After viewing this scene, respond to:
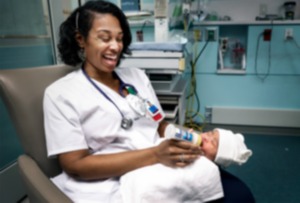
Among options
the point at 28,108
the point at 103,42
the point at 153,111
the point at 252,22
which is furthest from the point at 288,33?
the point at 28,108

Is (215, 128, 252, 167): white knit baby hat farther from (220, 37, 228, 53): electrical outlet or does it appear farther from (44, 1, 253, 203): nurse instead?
(220, 37, 228, 53): electrical outlet

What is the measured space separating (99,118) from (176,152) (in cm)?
33

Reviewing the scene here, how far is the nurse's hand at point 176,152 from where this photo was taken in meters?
0.80

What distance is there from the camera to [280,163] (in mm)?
2131

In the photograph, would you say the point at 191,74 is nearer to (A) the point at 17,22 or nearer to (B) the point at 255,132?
(B) the point at 255,132

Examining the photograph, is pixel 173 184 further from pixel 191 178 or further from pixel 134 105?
pixel 134 105

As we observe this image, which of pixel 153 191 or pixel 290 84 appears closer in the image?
pixel 153 191

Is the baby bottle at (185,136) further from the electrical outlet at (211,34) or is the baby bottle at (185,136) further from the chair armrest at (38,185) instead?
the electrical outlet at (211,34)

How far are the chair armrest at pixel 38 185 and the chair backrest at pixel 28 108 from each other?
0.05 metres

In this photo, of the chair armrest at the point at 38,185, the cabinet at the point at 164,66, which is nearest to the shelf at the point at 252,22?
the cabinet at the point at 164,66

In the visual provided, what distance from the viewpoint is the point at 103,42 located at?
0.98 m

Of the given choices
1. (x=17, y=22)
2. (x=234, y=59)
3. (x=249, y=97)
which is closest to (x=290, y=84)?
(x=249, y=97)

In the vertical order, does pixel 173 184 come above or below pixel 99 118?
below

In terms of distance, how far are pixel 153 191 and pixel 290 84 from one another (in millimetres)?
2280
